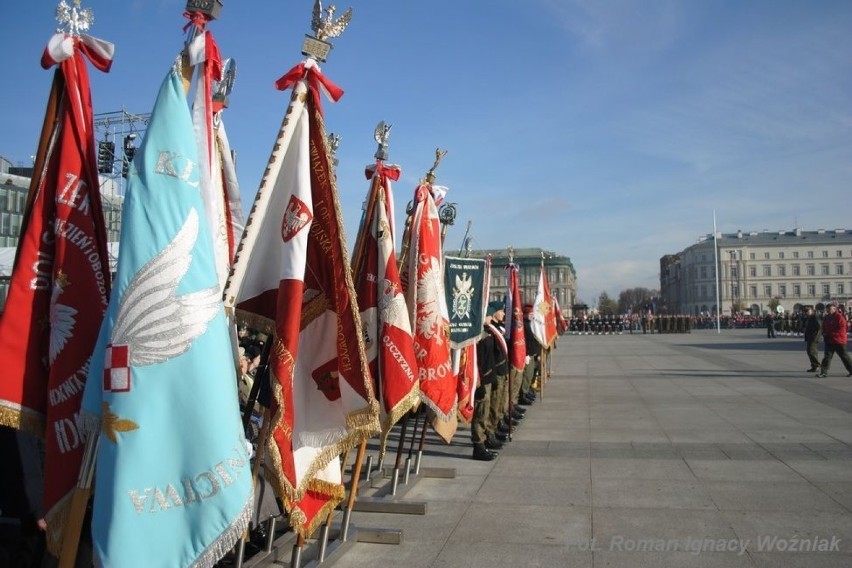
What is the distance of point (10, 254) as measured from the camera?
17.4m

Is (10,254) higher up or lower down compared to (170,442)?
higher up

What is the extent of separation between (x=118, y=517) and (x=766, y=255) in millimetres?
128341

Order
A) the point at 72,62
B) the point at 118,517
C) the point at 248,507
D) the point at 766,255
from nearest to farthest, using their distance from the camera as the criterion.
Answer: the point at 118,517
the point at 248,507
the point at 72,62
the point at 766,255

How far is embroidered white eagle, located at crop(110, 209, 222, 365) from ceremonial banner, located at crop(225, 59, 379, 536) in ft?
2.49

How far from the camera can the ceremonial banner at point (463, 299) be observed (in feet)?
27.2

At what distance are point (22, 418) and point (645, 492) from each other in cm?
569

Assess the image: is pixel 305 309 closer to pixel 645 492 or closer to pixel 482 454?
pixel 645 492

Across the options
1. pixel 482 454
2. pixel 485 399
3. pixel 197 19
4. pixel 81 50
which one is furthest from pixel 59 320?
pixel 485 399

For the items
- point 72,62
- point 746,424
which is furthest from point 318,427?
point 746,424

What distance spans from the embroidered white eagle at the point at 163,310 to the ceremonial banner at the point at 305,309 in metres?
0.76

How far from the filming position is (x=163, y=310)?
9.87ft

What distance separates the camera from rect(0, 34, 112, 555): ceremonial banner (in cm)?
326

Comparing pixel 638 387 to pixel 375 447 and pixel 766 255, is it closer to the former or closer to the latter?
pixel 375 447

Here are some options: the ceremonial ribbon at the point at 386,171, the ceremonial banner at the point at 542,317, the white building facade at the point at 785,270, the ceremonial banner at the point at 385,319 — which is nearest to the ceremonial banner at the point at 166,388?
the ceremonial banner at the point at 385,319
